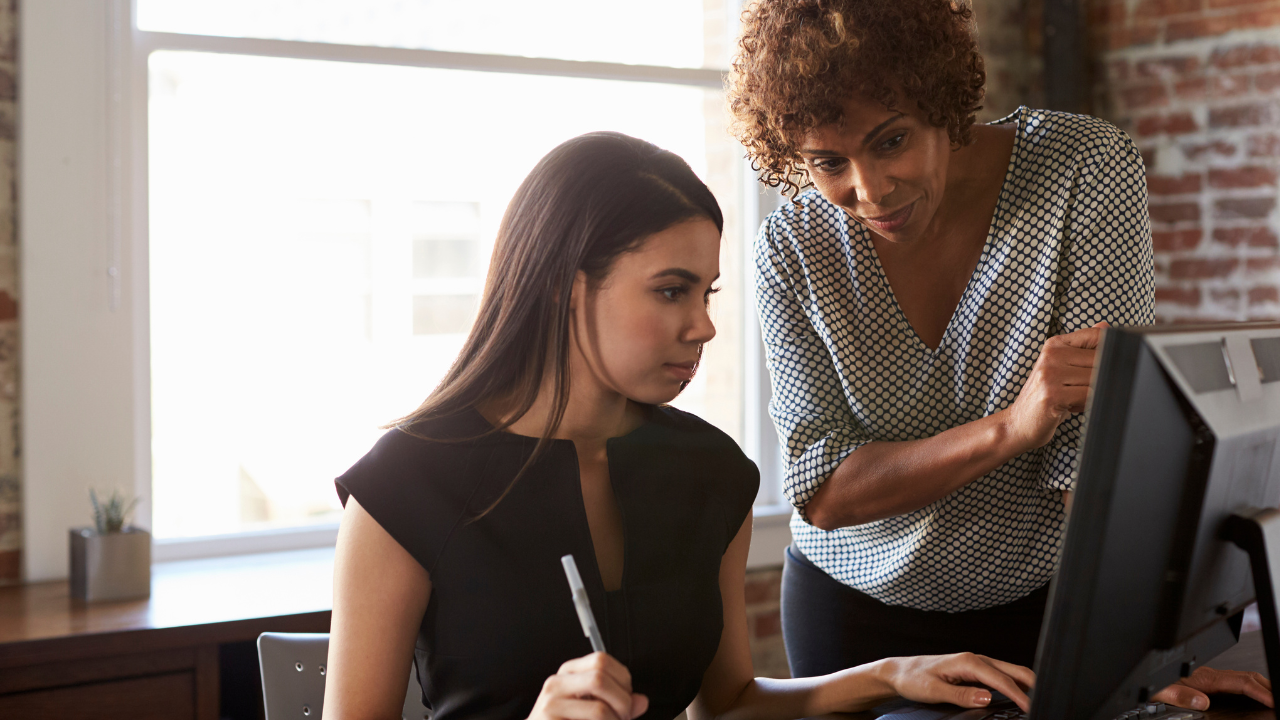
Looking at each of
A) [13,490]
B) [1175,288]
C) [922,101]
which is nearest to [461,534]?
[922,101]

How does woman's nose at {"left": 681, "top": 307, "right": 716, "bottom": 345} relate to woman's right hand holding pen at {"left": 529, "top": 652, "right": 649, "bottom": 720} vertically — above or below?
above

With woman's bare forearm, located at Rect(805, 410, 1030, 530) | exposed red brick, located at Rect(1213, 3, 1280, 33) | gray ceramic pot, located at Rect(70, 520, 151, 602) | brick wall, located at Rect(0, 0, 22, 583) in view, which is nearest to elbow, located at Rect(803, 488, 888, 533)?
woman's bare forearm, located at Rect(805, 410, 1030, 530)

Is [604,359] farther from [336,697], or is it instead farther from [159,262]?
[159,262]

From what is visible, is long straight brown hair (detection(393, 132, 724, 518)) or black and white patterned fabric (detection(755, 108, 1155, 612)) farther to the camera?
black and white patterned fabric (detection(755, 108, 1155, 612))

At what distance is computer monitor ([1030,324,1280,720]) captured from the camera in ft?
2.41

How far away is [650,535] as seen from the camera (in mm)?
1327

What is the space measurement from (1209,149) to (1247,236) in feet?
0.78

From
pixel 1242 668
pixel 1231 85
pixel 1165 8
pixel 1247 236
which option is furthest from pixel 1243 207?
pixel 1242 668

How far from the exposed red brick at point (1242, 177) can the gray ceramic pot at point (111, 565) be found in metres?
2.55

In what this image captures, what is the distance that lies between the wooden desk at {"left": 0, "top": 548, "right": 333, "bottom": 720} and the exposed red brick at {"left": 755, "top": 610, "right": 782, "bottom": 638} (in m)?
1.14

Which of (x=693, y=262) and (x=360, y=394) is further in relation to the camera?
(x=360, y=394)

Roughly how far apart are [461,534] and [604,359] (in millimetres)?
252

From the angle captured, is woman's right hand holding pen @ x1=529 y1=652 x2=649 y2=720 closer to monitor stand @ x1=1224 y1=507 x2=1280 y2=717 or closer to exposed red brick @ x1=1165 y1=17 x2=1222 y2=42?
monitor stand @ x1=1224 y1=507 x2=1280 y2=717

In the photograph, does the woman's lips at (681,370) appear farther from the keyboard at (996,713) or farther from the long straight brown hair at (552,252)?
the keyboard at (996,713)
